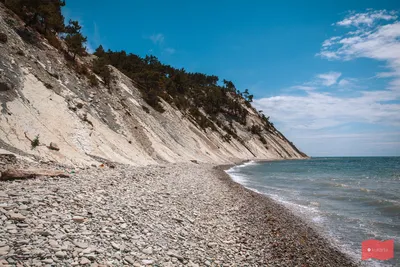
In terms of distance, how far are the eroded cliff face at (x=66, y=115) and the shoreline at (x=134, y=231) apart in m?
4.28

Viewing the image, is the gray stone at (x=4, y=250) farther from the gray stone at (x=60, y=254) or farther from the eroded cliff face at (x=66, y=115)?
the eroded cliff face at (x=66, y=115)

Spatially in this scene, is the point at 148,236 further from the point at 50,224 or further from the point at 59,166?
the point at 59,166

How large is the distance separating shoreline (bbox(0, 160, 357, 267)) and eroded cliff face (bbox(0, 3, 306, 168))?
169 inches

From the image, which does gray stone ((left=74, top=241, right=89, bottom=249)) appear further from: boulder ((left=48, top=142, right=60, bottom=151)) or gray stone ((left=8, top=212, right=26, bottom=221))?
boulder ((left=48, top=142, right=60, bottom=151))

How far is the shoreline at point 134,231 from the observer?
226 inches

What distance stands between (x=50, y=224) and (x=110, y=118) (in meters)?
23.2

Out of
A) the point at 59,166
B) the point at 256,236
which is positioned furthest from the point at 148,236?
the point at 59,166

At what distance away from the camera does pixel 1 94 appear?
16859 mm

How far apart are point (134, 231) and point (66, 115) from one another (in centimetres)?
1752

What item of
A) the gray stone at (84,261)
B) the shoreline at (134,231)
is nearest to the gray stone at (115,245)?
the shoreline at (134,231)

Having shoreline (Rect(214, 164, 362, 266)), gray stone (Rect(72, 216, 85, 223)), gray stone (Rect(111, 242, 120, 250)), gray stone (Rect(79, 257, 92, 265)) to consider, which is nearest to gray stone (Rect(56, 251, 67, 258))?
gray stone (Rect(79, 257, 92, 265))

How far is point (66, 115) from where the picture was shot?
70.9 feet

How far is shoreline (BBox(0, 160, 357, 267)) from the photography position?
18.9ft

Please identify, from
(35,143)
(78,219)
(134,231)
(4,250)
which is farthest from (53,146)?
(4,250)
